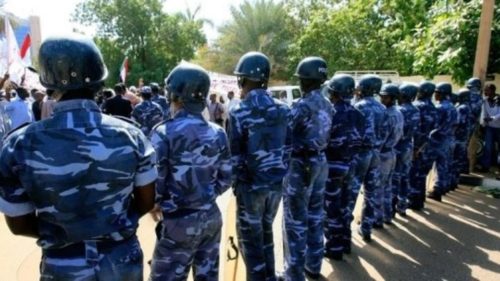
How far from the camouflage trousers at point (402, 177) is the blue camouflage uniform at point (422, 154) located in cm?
23

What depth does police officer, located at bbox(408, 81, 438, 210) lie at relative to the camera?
6.50 meters

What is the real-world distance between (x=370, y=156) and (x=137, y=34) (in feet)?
66.6

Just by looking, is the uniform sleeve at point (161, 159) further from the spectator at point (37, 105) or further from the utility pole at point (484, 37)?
the utility pole at point (484, 37)

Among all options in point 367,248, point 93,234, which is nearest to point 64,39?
point 93,234

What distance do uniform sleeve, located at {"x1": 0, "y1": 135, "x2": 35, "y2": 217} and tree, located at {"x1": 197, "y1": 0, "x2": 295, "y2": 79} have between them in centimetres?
2882

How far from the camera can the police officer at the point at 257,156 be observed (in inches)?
135

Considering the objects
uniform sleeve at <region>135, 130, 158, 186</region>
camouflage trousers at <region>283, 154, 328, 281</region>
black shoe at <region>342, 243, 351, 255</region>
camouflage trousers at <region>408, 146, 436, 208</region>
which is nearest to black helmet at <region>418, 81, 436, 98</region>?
camouflage trousers at <region>408, 146, 436, 208</region>

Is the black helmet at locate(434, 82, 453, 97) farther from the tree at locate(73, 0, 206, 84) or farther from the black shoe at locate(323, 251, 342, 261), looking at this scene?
the tree at locate(73, 0, 206, 84)

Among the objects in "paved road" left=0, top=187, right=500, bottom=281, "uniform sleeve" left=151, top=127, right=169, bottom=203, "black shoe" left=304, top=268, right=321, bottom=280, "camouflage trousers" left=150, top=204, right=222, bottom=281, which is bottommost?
"paved road" left=0, top=187, right=500, bottom=281

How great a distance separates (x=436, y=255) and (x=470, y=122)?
3749 millimetres

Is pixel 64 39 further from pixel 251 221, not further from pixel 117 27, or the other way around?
pixel 117 27

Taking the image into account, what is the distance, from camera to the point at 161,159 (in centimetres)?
271

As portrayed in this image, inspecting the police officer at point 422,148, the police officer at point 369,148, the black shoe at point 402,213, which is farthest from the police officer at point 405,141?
the police officer at point 369,148

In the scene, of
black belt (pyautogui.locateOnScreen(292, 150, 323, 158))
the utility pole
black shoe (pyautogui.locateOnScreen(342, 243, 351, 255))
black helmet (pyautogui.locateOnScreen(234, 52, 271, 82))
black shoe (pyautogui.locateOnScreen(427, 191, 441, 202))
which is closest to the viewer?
black helmet (pyautogui.locateOnScreen(234, 52, 271, 82))
